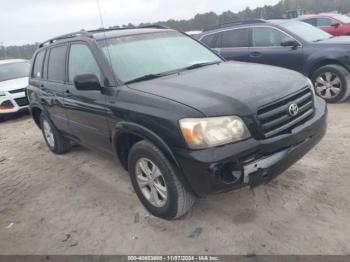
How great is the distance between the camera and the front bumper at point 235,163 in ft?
8.52

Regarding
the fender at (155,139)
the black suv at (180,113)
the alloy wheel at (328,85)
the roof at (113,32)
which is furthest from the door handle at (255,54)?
the fender at (155,139)

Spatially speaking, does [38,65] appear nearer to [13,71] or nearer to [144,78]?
[144,78]

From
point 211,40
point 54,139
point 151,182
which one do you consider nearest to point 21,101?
point 54,139

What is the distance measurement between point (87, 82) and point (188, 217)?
1701mm

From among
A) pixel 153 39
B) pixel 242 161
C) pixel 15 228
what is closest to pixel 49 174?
pixel 15 228

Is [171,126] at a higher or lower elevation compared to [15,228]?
higher

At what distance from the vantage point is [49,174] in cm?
491

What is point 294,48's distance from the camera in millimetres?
6828

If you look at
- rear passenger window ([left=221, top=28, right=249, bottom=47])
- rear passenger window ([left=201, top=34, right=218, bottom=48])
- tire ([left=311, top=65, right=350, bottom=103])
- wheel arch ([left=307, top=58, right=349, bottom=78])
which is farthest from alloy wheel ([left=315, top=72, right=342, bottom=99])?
rear passenger window ([left=201, top=34, right=218, bottom=48])

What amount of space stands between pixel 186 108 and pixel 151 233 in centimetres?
128

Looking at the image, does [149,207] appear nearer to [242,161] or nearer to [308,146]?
[242,161]

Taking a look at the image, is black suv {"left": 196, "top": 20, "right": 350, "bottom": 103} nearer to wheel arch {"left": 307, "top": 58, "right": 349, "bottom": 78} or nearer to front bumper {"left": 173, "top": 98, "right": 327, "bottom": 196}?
wheel arch {"left": 307, "top": 58, "right": 349, "bottom": 78}

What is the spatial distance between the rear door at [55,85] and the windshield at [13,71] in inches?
226

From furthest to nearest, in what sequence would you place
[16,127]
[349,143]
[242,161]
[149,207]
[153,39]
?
[16,127] → [349,143] → [153,39] → [149,207] → [242,161]
